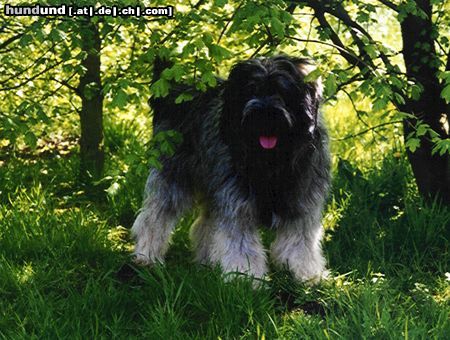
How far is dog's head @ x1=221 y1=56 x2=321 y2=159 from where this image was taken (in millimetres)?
4055

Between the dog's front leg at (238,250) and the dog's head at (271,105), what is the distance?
0.54m

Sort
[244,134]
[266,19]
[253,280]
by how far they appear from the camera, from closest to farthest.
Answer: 1. [266,19]
2. [244,134]
3. [253,280]

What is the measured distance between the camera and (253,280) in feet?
14.8

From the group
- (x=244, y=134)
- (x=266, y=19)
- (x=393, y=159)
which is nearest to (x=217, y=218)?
(x=244, y=134)

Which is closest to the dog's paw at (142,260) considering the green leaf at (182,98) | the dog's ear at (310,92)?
the green leaf at (182,98)

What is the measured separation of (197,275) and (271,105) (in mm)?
1141

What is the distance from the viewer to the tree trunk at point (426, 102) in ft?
18.4

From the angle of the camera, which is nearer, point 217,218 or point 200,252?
point 217,218

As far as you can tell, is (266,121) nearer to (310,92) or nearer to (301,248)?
(310,92)

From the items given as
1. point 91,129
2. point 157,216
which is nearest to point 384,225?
point 157,216

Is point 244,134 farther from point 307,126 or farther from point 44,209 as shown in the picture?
point 44,209

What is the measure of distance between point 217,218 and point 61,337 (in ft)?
4.16

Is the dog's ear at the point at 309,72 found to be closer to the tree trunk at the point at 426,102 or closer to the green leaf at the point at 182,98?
the green leaf at the point at 182,98

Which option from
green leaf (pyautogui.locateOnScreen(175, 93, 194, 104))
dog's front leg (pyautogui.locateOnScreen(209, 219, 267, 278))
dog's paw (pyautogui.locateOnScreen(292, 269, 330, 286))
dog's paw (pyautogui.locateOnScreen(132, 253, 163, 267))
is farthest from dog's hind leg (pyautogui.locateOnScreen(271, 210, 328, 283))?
green leaf (pyautogui.locateOnScreen(175, 93, 194, 104))
